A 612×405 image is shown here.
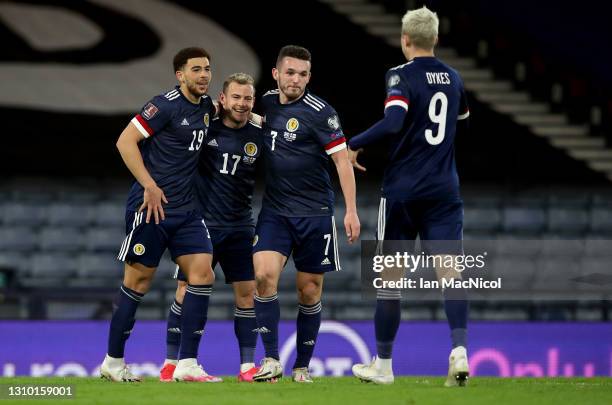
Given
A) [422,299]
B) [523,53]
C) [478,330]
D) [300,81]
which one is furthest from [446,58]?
[300,81]

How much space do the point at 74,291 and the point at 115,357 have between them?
4334 mm

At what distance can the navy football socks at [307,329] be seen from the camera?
22.9ft

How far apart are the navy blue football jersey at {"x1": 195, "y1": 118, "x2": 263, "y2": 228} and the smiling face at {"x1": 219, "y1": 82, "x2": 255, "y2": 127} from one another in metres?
0.08

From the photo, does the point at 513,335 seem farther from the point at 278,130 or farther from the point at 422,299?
the point at 278,130

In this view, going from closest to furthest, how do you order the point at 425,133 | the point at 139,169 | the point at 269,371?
the point at 425,133 → the point at 139,169 → the point at 269,371

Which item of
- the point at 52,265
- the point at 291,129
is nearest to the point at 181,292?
the point at 291,129

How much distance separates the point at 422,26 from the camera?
6.24 meters

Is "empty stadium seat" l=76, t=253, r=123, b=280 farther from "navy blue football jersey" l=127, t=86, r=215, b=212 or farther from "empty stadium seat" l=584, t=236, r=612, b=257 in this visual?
"navy blue football jersey" l=127, t=86, r=215, b=212

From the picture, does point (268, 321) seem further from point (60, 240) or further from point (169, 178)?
point (60, 240)

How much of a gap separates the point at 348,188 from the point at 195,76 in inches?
41.5

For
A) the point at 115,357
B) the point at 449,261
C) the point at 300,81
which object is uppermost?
the point at 300,81

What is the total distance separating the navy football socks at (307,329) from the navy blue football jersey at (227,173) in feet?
2.17

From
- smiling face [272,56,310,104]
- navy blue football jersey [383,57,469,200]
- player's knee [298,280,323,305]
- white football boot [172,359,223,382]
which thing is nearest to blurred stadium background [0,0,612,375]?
player's knee [298,280,323,305]

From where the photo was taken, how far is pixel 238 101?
695 cm
